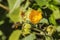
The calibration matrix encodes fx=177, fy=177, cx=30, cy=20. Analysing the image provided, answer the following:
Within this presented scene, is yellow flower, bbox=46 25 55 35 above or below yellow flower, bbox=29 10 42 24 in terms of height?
below

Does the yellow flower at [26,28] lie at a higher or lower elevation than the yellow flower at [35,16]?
lower

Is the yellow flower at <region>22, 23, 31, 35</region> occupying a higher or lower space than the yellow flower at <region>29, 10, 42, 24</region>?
lower

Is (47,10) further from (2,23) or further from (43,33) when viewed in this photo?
(2,23)

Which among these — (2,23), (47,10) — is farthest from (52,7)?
(2,23)

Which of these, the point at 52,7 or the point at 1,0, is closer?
the point at 52,7

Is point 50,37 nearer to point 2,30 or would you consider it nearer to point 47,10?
point 47,10

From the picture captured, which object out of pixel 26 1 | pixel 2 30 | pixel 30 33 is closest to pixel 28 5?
pixel 26 1

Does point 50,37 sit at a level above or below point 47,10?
below

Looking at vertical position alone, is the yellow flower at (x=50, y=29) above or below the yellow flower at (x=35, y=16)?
below

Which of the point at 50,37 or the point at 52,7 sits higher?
the point at 52,7
